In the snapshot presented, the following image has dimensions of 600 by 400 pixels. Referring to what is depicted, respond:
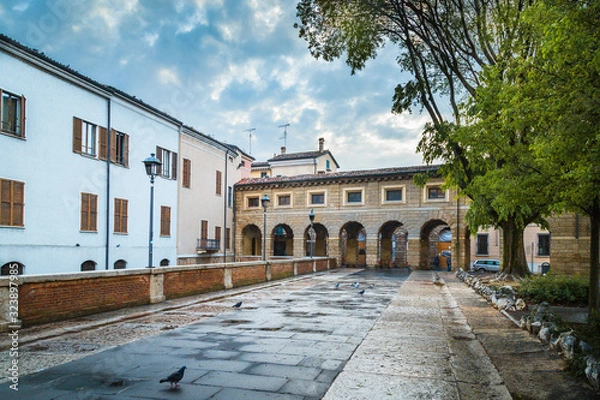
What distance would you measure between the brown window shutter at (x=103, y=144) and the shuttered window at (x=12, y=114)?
464 centimetres

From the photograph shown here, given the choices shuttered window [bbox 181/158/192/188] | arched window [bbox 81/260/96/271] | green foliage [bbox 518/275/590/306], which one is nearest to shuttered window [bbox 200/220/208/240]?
shuttered window [bbox 181/158/192/188]

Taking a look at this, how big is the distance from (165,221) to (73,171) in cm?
889

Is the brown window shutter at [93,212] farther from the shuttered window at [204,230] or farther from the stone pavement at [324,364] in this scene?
the stone pavement at [324,364]

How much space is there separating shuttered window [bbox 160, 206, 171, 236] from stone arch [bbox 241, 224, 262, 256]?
12.5 meters

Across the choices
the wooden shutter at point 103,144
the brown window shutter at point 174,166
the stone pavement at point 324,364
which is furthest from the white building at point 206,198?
the stone pavement at point 324,364

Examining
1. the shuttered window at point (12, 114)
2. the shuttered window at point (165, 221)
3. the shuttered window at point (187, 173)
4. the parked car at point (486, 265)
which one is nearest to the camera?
the shuttered window at point (12, 114)

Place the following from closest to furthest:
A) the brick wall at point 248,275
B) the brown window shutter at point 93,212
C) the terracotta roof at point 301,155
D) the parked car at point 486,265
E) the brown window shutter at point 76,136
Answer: the brick wall at point 248,275 < the brown window shutter at point 76,136 < the brown window shutter at point 93,212 < the parked car at point 486,265 < the terracotta roof at point 301,155

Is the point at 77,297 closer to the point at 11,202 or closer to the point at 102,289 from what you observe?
the point at 102,289

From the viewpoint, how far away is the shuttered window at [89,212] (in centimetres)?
2144

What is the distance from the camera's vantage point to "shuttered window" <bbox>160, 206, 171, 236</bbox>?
28625 millimetres

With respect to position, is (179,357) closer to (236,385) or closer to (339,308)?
(236,385)

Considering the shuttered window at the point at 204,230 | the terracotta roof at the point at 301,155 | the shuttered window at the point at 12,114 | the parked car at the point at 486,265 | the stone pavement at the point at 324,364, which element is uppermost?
the terracotta roof at the point at 301,155

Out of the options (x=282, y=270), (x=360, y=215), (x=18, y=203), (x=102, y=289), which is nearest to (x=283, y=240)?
(x=360, y=215)

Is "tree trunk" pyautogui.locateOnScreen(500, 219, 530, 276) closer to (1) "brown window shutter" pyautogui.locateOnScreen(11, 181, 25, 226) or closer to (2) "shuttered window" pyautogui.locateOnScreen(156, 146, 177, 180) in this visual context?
(1) "brown window shutter" pyautogui.locateOnScreen(11, 181, 25, 226)
